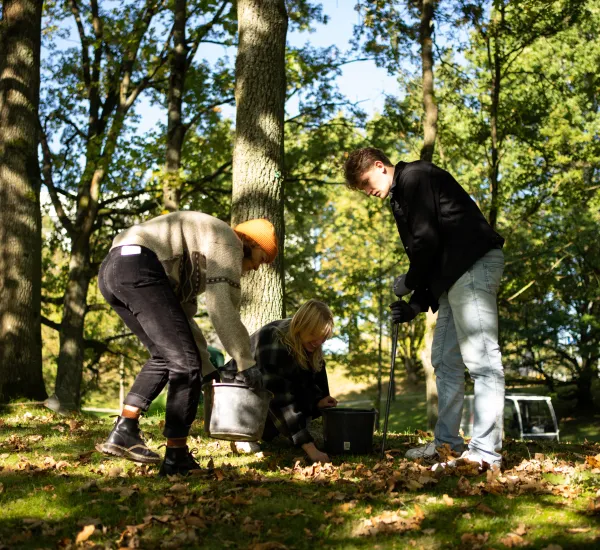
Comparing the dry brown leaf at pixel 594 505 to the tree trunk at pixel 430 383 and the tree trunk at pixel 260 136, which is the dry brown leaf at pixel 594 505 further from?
the tree trunk at pixel 430 383

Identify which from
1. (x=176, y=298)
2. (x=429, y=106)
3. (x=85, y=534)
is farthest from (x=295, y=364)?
(x=429, y=106)

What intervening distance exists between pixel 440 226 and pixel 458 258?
0.80 ft

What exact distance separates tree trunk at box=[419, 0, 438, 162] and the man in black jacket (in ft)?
30.0

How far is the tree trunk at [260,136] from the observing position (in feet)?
23.5

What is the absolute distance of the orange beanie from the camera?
14.6ft

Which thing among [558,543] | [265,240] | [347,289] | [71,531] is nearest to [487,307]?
[265,240]

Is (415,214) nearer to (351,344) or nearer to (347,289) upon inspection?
(347,289)

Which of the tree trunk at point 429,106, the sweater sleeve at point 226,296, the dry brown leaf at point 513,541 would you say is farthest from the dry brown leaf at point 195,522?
Result: the tree trunk at point 429,106

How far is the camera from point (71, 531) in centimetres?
343

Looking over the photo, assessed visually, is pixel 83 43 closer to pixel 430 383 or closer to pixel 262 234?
pixel 430 383

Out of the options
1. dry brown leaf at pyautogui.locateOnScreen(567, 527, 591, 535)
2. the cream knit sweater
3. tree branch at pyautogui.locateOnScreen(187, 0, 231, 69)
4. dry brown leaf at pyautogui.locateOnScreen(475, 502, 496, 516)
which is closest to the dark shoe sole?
the cream knit sweater

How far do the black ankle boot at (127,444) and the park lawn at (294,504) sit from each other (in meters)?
0.12

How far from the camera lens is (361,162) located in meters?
4.86

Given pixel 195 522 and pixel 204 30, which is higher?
pixel 204 30
